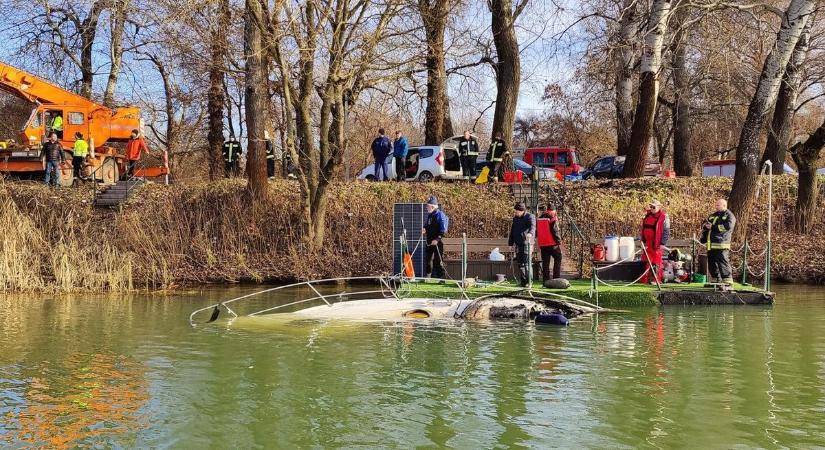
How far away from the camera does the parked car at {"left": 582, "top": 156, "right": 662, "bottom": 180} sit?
104 feet

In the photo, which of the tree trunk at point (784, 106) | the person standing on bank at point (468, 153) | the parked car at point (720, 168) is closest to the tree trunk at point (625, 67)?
the tree trunk at point (784, 106)

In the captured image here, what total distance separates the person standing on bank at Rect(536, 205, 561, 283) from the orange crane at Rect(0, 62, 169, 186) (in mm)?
15538

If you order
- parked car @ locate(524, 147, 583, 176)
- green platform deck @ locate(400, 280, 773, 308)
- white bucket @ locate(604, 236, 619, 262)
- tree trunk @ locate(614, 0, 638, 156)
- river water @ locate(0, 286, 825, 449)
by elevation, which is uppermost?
tree trunk @ locate(614, 0, 638, 156)

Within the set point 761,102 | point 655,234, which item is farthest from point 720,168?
point 655,234

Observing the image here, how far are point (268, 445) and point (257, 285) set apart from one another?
15.2m

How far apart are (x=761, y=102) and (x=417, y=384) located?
14390 millimetres

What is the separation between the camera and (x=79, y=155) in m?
27.5

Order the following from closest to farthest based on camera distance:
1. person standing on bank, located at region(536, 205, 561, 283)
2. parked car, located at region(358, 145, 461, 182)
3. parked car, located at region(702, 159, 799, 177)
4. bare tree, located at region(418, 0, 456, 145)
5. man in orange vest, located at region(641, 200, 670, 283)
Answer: man in orange vest, located at region(641, 200, 670, 283), person standing on bank, located at region(536, 205, 561, 283), bare tree, located at region(418, 0, 456, 145), parked car, located at region(358, 145, 461, 182), parked car, located at region(702, 159, 799, 177)

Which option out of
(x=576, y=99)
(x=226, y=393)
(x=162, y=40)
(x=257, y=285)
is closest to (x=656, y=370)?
(x=226, y=393)

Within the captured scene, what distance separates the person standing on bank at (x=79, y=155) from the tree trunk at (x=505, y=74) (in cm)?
1310

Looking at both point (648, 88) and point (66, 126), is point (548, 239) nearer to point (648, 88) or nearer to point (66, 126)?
point (648, 88)

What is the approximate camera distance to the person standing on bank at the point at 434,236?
733 inches

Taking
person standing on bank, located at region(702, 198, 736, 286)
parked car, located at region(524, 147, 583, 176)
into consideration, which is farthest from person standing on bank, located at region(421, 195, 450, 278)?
parked car, located at region(524, 147, 583, 176)

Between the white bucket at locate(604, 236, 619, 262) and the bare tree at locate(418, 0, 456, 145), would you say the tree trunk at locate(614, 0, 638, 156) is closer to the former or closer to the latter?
the white bucket at locate(604, 236, 619, 262)
